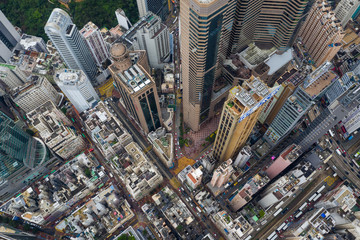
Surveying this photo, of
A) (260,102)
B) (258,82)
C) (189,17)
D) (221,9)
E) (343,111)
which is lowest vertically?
(343,111)

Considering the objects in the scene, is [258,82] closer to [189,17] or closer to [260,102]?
[260,102]

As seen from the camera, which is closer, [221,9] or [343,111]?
[221,9]

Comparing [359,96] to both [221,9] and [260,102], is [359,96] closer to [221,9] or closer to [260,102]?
[260,102]

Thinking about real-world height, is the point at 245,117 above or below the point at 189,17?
below

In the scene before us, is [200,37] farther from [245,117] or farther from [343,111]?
[343,111]

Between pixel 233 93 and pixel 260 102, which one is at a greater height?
pixel 233 93

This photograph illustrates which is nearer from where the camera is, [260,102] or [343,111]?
[260,102]

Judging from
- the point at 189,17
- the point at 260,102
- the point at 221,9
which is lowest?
the point at 260,102

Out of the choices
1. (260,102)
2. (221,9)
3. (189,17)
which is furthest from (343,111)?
(189,17)

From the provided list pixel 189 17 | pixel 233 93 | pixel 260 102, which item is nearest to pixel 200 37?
pixel 189 17
